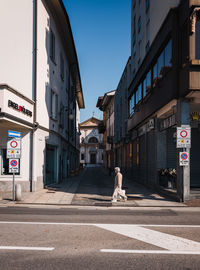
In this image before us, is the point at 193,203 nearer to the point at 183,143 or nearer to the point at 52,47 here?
the point at 183,143

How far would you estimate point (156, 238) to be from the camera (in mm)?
6637

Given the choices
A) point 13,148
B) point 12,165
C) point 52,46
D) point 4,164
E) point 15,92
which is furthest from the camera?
point 52,46

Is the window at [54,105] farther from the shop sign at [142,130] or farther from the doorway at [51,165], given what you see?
the shop sign at [142,130]

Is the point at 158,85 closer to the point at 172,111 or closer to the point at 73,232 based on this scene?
the point at 172,111

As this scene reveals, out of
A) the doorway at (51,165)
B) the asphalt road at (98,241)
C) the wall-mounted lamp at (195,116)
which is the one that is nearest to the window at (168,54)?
the wall-mounted lamp at (195,116)

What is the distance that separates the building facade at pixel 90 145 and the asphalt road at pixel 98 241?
75.3m

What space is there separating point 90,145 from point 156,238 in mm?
79607

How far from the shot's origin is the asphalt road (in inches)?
198

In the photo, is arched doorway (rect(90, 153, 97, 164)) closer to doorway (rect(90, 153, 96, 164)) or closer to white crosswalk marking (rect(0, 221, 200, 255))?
doorway (rect(90, 153, 96, 164))

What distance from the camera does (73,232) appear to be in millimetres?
7164

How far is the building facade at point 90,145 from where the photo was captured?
8556 cm

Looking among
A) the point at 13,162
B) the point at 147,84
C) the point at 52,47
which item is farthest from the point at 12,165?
the point at 147,84

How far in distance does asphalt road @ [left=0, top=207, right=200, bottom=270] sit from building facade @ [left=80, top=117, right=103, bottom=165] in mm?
75322

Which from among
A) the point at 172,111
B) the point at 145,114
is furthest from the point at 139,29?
the point at 172,111
